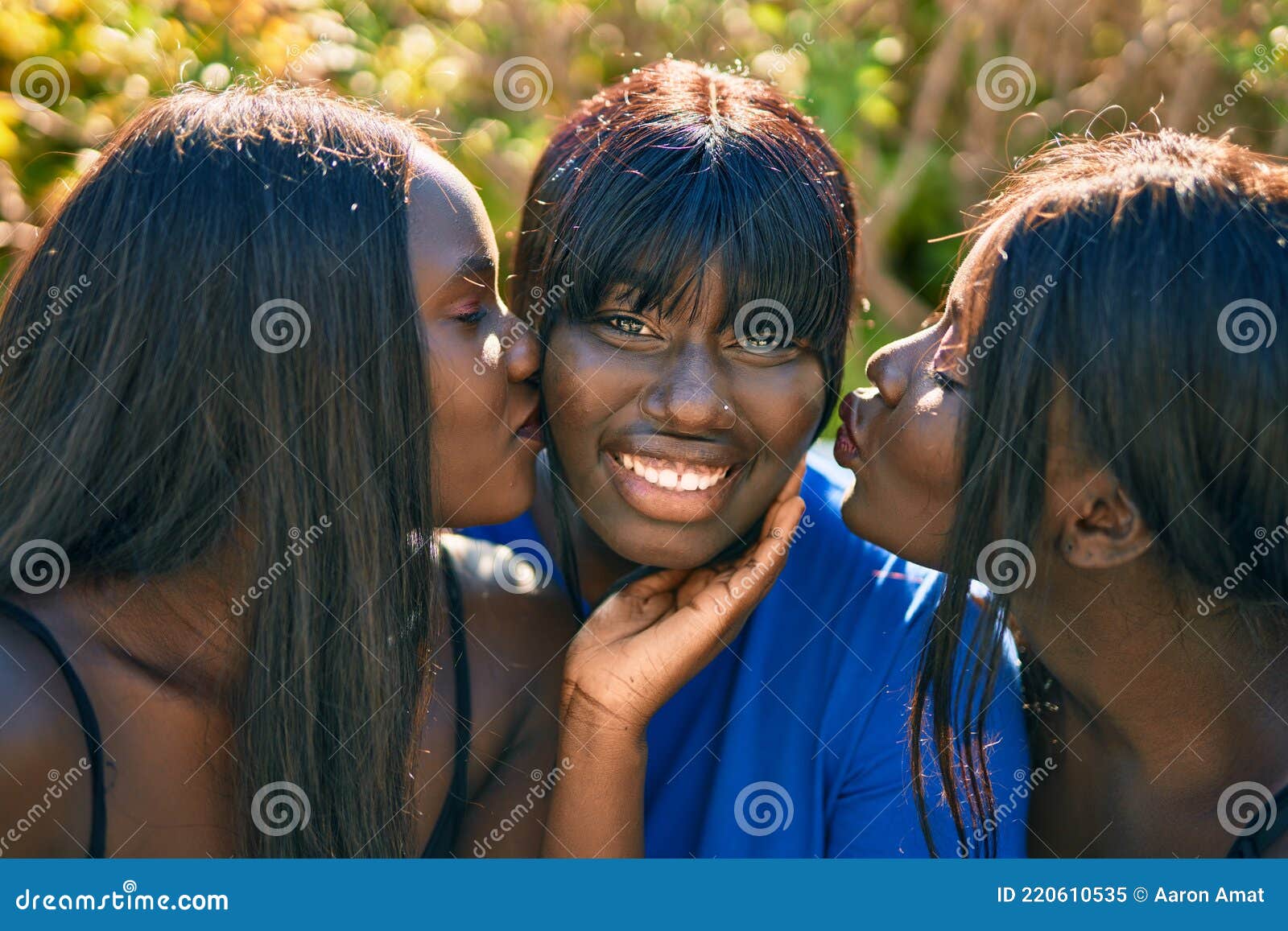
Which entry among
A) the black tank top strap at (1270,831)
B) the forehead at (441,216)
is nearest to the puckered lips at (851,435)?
the forehead at (441,216)

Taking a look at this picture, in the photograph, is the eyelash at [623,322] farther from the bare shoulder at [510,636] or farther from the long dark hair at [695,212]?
the bare shoulder at [510,636]

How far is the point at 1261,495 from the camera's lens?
2.23 metres

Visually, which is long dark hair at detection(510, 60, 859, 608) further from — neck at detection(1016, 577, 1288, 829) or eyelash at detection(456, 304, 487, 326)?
neck at detection(1016, 577, 1288, 829)

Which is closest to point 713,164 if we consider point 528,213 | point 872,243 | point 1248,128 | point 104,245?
point 528,213

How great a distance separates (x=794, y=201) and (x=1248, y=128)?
2882 millimetres

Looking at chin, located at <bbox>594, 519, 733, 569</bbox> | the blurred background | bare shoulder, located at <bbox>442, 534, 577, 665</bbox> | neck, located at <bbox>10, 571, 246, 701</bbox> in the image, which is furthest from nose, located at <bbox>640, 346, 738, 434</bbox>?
the blurred background

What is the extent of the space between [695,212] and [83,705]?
55.2 inches

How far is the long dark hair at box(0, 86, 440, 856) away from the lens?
222cm

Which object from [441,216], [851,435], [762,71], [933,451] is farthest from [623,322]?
[762,71]

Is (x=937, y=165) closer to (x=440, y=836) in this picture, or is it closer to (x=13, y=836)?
(x=440, y=836)

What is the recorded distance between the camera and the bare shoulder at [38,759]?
203cm

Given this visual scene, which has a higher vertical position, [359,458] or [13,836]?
[359,458]

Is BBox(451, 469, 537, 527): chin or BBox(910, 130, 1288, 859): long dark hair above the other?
BBox(910, 130, 1288, 859): long dark hair

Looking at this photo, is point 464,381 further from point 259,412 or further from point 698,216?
point 698,216
